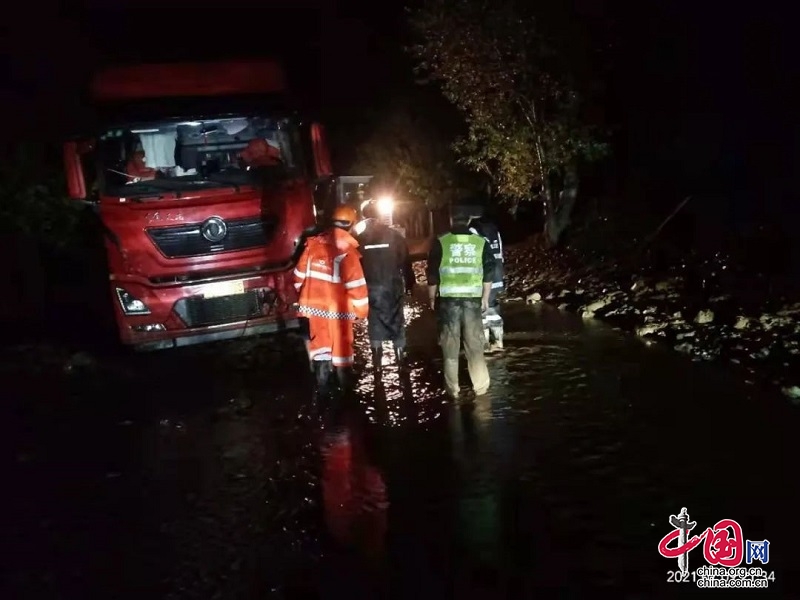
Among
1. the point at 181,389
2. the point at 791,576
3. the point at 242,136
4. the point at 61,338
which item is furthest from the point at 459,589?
the point at 61,338

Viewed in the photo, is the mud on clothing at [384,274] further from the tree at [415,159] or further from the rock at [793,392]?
the tree at [415,159]

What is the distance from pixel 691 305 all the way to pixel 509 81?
7.14 meters

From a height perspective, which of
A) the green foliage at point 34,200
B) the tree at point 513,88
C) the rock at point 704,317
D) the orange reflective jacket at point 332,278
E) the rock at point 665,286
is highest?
the tree at point 513,88

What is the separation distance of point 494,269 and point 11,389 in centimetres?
598

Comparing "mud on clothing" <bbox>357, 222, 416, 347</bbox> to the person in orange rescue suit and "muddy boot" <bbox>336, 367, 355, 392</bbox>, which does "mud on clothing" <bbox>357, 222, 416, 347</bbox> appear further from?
"muddy boot" <bbox>336, 367, 355, 392</bbox>

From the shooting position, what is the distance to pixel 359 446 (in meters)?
6.92

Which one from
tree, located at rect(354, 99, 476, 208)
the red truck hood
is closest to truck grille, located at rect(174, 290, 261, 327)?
the red truck hood

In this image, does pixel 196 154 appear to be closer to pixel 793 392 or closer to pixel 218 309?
pixel 218 309

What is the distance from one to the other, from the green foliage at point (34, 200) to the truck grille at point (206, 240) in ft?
25.4

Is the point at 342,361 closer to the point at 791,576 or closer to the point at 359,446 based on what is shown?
the point at 359,446

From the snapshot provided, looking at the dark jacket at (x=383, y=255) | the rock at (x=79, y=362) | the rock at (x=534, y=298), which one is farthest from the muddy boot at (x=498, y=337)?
the rock at (x=79, y=362)

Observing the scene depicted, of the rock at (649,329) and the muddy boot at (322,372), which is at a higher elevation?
the muddy boot at (322,372)

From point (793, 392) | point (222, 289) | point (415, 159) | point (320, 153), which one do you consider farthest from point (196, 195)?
point (415, 159)

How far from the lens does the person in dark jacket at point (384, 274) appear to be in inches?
336
